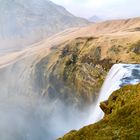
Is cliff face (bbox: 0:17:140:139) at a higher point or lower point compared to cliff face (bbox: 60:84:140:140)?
lower

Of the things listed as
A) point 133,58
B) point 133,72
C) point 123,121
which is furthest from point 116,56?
point 123,121

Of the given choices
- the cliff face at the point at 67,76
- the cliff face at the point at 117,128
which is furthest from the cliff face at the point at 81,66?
the cliff face at the point at 117,128

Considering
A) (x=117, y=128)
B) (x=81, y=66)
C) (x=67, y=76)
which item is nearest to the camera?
(x=117, y=128)

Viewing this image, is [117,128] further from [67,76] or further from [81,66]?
[67,76]

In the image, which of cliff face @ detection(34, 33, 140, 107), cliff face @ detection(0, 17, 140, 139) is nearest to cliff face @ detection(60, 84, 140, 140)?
cliff face @ detection(0, 17, 140, 139)

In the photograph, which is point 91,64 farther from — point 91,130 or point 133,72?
point 91,130

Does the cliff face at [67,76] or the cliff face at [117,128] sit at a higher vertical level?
the cliff face at [117,128]

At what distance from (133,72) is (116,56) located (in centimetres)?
4458

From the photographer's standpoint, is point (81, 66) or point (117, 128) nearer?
point (117, 128)

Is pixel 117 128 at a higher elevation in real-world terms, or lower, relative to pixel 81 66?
higher

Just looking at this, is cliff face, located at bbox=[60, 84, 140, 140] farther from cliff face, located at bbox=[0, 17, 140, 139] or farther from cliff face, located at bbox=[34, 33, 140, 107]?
cliff face, located at bbox=[34, 33, 140, 107]

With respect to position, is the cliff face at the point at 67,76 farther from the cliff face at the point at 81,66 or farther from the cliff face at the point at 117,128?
the cliff face at the point at 117,128

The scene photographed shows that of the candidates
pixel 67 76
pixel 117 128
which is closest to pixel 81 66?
pixel 67 76

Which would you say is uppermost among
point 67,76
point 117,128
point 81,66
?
point 117,128
